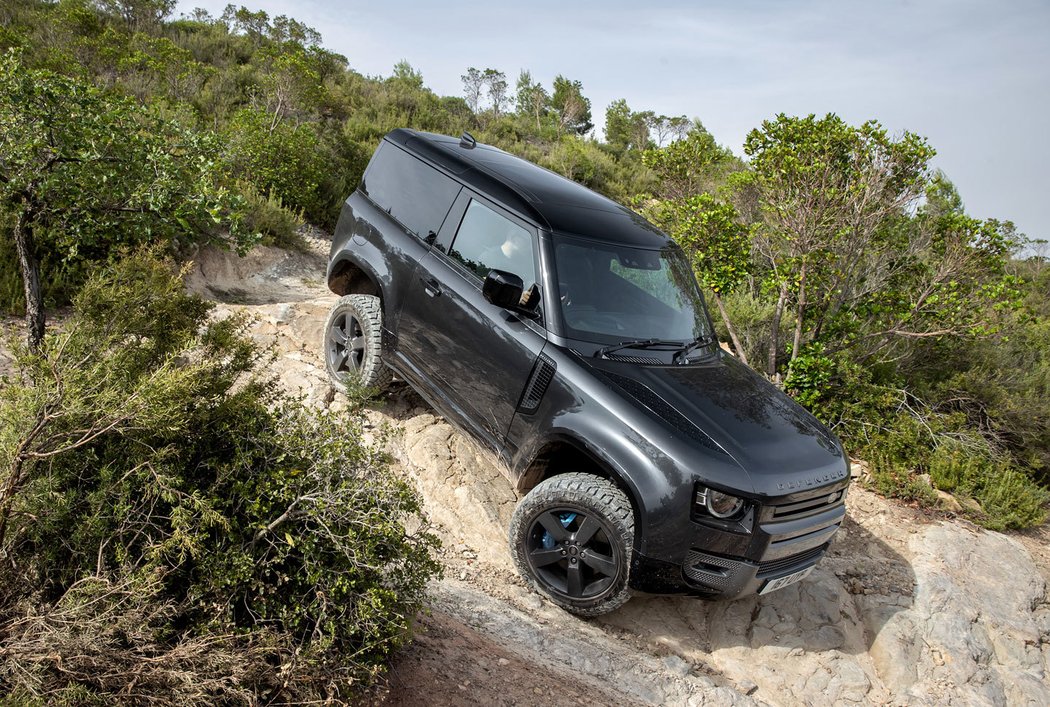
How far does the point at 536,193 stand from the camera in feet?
15.4

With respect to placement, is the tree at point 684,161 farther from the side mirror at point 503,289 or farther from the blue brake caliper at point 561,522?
the blue brake caliper at point 561,522

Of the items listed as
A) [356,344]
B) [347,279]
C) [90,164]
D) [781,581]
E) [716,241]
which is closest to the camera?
[781,581]

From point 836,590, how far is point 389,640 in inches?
134

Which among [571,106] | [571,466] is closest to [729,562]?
[571,466]

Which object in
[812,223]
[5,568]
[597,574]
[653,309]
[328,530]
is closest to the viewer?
[5,568]

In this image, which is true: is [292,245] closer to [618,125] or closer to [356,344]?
[356,344]

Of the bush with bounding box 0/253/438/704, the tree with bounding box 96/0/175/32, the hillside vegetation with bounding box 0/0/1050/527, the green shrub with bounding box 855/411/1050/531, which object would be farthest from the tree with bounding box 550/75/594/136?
the bush with bounding box 0/253/438/704

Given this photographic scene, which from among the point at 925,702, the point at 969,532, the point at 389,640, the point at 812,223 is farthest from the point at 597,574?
the point at 812,223

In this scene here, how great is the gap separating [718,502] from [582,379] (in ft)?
3.19

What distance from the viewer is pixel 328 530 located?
2.57 m

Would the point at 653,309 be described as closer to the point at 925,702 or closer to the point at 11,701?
the point at 925,702

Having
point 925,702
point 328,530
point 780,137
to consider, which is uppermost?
point 780,137

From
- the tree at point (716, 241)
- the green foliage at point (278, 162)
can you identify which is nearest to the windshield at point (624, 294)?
the tree at point (716, 241)

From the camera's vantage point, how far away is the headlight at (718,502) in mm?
3436
